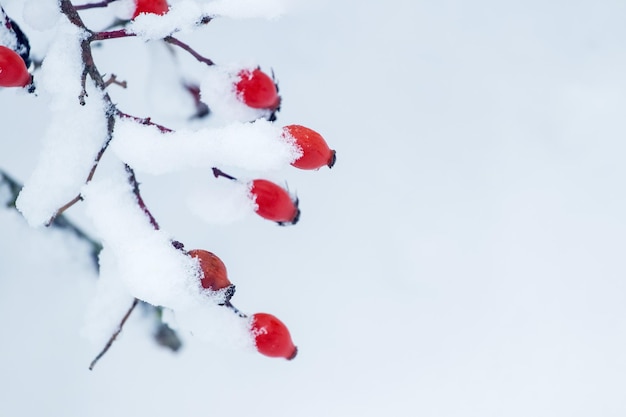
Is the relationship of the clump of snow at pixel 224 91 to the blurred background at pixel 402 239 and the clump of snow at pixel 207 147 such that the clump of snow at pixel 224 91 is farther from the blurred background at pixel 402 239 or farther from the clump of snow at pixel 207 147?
the blurred background at pixel 402 239

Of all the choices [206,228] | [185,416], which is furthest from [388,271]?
[185,416]

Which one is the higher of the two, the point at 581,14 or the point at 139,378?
the point at 581,14

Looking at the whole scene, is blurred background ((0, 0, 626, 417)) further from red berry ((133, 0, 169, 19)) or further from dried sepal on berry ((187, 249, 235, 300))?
dried sepal on berry ((187, 249, 235, 300))

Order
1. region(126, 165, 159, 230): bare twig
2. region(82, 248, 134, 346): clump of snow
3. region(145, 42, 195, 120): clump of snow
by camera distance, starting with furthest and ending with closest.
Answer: region(145, 42, 195, 120): clump of snow
region(82, 248, 134, 346): clump of snow
region(126, 165, 159, 230): bare twig

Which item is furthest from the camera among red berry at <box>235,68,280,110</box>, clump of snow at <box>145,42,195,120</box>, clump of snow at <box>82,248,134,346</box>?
clump of snow at <box>145,42,195,120</box>

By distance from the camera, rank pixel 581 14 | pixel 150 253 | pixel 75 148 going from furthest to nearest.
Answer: pixel 581 14, pixel 75 148, pixel 150 253

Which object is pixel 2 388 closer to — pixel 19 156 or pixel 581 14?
pixel 19 156

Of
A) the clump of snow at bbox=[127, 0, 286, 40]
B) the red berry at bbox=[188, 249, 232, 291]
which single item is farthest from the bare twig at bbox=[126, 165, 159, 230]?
the clump of snow at bbox=[127, 0, 286, 40]

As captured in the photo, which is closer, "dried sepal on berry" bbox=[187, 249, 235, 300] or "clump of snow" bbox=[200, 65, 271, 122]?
"dried sepal on berry" bbox=[187, 249, 235, 300]
